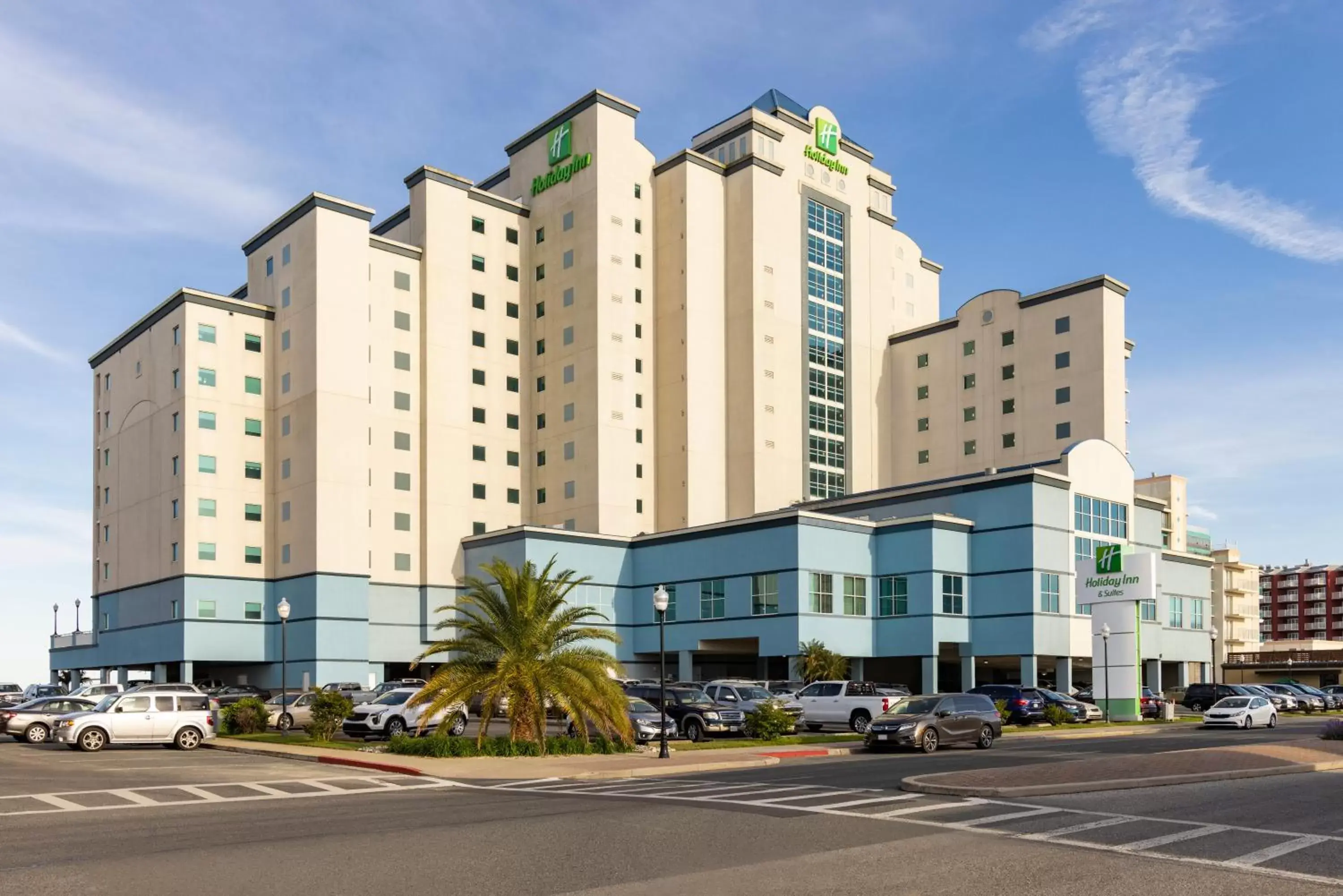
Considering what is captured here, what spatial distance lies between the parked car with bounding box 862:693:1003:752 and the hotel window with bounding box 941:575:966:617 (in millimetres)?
35162

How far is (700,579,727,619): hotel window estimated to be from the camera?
75.2 m

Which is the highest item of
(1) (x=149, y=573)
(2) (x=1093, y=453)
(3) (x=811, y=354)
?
(3) (x=811, y=354)

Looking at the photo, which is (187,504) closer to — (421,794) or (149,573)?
(149,573)

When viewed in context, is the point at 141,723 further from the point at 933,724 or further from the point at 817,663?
the point at 817,663

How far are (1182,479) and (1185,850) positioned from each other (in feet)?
479

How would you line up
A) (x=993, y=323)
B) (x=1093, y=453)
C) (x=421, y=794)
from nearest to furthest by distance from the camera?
(x=421, y=794), (x=1093, y=453), (x=993, y=323)

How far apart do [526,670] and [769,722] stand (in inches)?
333

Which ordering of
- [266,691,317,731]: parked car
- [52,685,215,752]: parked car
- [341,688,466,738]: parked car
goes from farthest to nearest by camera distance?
[266,691,317,731]: parked car, [341,688,466,738]: parked car, [52,685,215,752]: parked car

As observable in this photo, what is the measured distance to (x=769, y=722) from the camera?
37.5 metres

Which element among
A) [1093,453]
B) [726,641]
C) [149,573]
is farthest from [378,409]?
[1093,453]

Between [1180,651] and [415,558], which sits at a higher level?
[415,558]

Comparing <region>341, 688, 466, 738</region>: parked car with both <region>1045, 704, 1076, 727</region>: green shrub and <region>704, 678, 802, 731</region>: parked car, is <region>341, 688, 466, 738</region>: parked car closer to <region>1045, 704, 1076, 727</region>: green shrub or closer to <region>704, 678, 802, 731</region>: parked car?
<region>704, 678, 802, 731</region>: parked car

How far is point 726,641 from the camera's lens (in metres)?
76.6

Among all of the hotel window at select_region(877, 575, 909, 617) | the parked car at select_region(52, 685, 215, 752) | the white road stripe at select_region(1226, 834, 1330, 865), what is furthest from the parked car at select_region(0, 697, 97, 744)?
the hotel window at select_region(877, 575, 909, 617)
